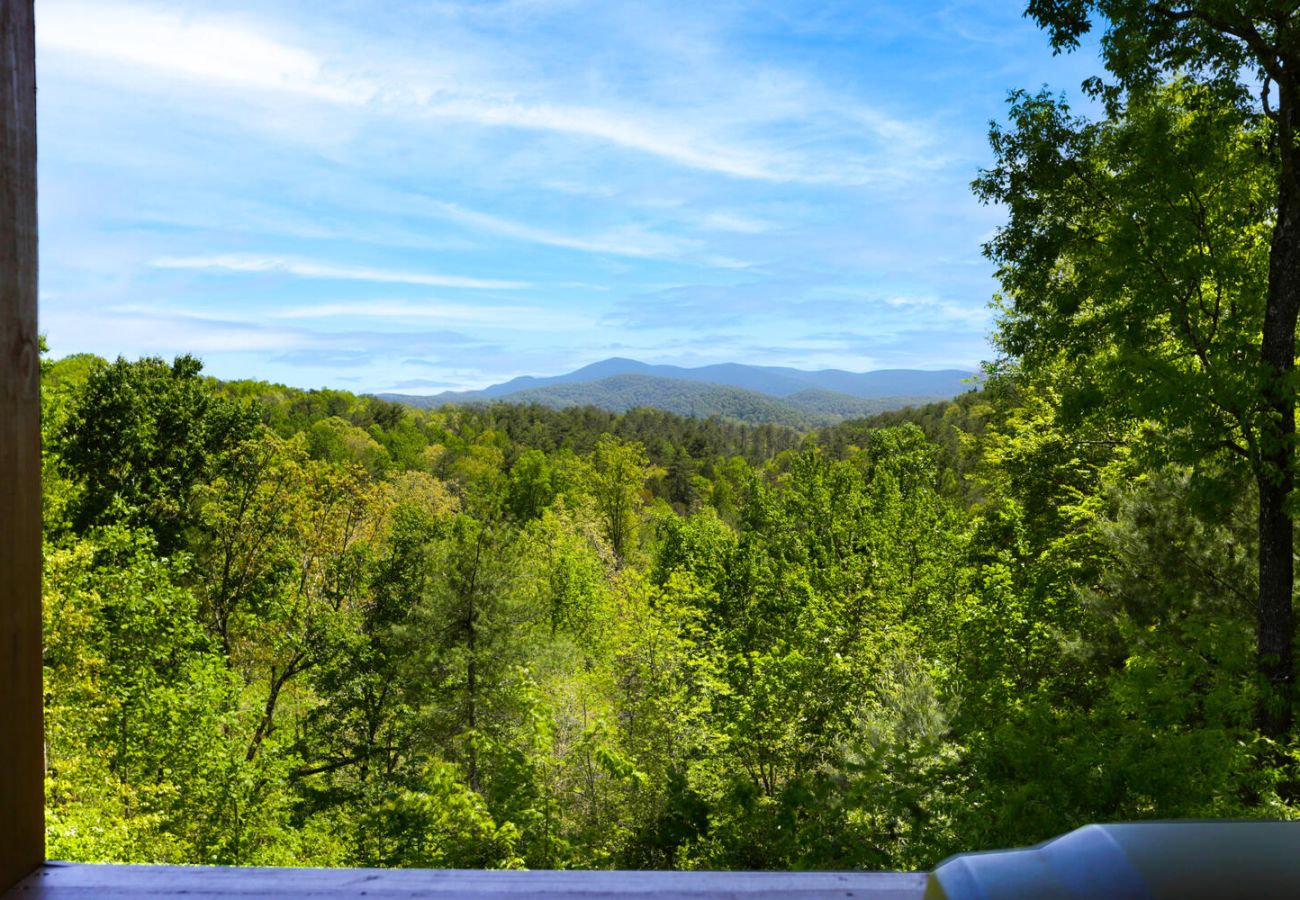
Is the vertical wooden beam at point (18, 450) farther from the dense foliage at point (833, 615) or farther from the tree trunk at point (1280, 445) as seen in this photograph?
the tree trunk at point (1280, 445)

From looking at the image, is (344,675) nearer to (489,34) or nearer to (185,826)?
(185,826)

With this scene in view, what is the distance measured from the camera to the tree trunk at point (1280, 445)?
6.76m

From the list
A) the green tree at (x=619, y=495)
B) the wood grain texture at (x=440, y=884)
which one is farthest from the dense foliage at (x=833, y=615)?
the green tree at (x=619, y=495)

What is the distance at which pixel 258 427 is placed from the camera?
18516mm

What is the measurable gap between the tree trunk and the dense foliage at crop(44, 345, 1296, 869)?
0.85 ft

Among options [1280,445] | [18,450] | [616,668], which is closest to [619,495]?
[616,668]

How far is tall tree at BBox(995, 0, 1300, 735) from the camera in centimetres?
667

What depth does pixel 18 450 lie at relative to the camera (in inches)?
38.4

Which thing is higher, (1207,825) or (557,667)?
(1207,825)

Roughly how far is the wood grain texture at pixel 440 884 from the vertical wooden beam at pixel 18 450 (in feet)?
0.34

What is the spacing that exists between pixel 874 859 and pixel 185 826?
32.5ft

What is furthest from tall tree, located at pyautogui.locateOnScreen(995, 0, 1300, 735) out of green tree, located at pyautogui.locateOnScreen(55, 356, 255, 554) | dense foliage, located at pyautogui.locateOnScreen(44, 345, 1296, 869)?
green tree, located at pyautogui.locateOnScreen(55, 356, 255, 554)

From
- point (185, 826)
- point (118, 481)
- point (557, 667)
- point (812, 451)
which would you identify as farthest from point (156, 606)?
point (812, 451)

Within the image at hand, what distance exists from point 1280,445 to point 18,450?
833cm
